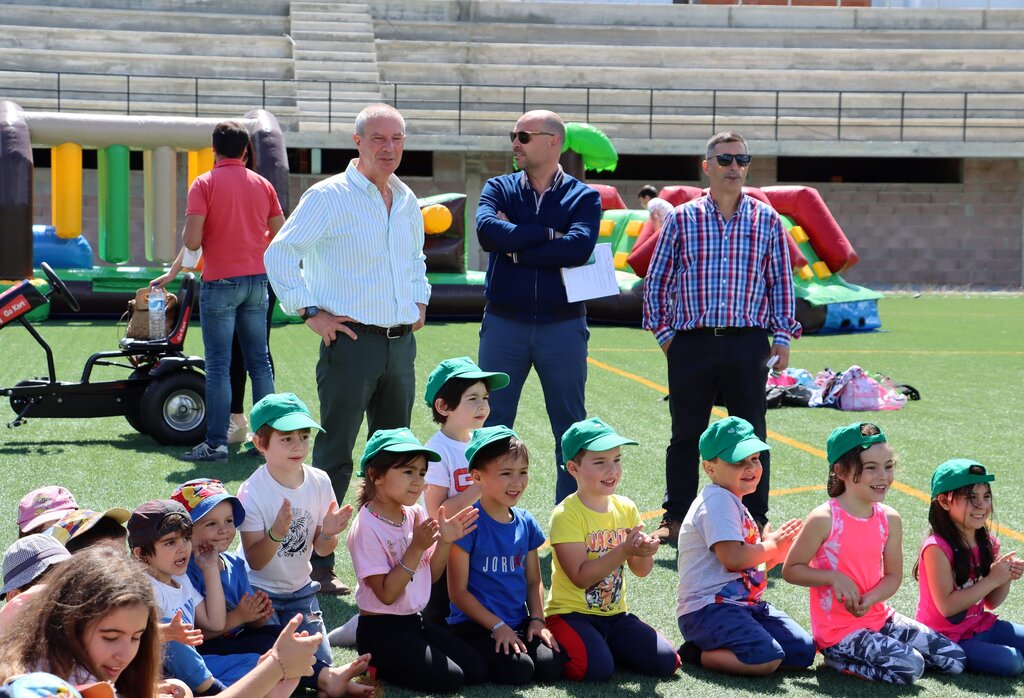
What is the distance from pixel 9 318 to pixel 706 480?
425cm

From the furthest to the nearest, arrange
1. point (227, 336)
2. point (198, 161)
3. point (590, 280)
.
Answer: point (198, 161) → point (227, 336) → point (590, 280)

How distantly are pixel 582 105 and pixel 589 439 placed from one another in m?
26.4

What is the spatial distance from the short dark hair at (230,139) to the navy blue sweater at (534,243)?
7.60 feet

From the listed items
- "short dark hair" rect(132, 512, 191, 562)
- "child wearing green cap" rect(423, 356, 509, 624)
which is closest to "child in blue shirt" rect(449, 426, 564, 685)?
"child wearing green cap" rect(423, 356, 509, 624)

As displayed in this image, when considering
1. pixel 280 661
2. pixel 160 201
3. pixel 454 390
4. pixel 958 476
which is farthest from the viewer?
pixel 160 201

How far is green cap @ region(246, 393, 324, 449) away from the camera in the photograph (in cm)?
434

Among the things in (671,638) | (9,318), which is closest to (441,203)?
(9,318)

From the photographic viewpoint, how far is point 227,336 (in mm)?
7242

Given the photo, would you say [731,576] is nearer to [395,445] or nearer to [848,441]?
[848,441]

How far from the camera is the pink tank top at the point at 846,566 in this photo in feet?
14.2

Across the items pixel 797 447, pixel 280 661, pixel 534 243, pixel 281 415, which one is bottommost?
pixel 797 447

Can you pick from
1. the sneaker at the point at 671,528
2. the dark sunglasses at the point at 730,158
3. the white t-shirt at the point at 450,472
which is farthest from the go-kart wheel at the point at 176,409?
the dark sunglasses at the point at 730,158

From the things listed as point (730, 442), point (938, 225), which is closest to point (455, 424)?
point (730, 442)

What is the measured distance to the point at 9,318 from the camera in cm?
773
